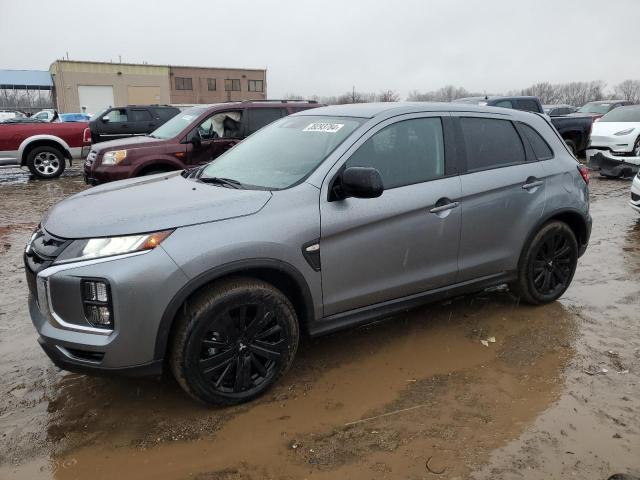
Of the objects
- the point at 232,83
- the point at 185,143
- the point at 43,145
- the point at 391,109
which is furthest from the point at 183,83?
the point at 391,109

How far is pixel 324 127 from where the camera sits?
3812 mm

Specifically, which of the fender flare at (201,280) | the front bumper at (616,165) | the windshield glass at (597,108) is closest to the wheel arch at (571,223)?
the fender flare at (201,280)

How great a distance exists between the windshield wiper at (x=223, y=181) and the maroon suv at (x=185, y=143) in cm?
472

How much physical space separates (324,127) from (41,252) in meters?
2.02

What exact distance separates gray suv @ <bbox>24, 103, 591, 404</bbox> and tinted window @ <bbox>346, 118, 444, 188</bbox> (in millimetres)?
10

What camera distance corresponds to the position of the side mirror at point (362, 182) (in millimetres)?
3123

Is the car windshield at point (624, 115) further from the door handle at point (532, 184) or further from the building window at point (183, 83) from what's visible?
the building window at point (183, 83)

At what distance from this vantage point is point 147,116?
52.0ft

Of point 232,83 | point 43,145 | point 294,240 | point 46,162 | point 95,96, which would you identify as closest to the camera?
point 294,240

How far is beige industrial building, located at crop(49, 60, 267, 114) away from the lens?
55312mm

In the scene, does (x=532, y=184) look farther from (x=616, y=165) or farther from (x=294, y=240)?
(x=616, y=165)

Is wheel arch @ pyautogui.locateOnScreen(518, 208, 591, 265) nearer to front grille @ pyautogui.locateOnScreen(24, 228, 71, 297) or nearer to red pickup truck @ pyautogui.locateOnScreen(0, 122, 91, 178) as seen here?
front grille @ pyautogui.locateOnScreen(24, 228, 71, 297)

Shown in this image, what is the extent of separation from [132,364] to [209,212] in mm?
909

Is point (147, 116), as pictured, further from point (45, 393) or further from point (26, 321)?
point (45, 393)
